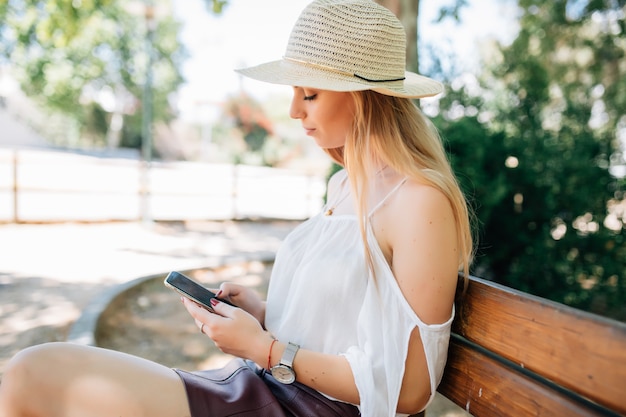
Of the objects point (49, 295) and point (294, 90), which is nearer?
point (294, 90)

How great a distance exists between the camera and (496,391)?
1331 mm

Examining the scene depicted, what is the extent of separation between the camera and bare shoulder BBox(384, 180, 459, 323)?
1.30 meters

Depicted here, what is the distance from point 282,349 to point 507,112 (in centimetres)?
652

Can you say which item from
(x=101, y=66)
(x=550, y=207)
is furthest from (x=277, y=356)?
(x=101, y=66)

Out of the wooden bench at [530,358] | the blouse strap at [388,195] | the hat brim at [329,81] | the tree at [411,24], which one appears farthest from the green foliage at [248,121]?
the wooden bench at [530,358]

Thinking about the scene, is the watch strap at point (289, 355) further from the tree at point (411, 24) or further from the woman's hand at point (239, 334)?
the tree at point (411, 24)

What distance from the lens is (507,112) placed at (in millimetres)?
7051

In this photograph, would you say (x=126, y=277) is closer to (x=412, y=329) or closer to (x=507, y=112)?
(x=412, y=329)

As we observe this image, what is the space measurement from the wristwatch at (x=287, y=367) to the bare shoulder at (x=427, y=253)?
34 cm

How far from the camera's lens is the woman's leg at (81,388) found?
131cm

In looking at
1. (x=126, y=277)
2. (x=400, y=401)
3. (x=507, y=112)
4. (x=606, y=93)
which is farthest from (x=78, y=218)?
(x=606, y=93)

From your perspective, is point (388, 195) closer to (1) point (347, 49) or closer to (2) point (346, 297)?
(2) point (346, 297)

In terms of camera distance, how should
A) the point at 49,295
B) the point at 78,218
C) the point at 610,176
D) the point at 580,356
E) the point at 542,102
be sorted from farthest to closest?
the point at 78,218 < the point at 542,102 < the point at 610,176 < the point at 49,295 < the point at 580,356

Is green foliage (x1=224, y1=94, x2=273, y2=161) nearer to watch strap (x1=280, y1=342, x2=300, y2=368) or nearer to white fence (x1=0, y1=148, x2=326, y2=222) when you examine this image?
white fence (x1=0, y1=148, x2=326, y2=222)
